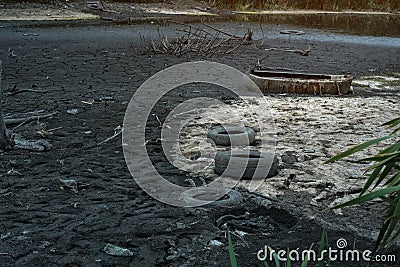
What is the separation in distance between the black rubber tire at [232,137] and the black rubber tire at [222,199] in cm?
109

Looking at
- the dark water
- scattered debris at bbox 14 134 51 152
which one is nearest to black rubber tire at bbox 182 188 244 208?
scattered debris at bbox 14 134 51 152

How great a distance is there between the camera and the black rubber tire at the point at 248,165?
4004 millimetres

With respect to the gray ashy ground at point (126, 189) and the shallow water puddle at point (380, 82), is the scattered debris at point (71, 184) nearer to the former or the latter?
the gray ashy ground at point (126, 189)

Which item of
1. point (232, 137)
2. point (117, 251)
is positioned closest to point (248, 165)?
point (232, 137)

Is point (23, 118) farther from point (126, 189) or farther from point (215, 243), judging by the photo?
point (215, 243)

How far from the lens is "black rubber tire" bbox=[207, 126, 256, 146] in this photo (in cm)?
A: 478

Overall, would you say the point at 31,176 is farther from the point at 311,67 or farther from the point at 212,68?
the point at 311,67

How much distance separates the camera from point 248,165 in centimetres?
402

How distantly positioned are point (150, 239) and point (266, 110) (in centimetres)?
324

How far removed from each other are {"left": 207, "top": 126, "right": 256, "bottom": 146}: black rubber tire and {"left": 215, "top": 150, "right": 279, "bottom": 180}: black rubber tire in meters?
0.56

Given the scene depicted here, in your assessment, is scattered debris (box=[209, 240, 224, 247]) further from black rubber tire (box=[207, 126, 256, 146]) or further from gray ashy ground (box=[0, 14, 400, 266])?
black rubber tire (box=[207, 126, 256, 146])

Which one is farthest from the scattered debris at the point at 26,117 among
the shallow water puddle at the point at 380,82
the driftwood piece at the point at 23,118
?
the shallow water puddle at the point at 380,82

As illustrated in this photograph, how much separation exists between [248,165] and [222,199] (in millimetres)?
506

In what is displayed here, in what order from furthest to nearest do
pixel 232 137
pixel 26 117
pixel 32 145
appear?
pixel 26 117 → pixel 232 137 → pixel 32 145
